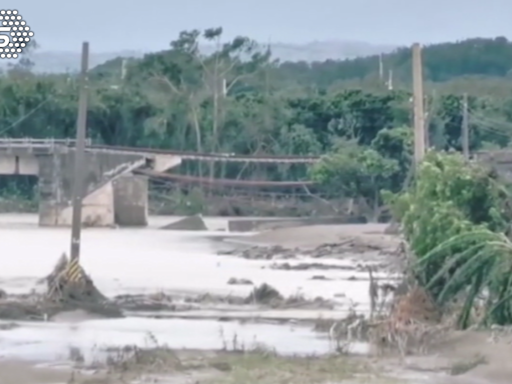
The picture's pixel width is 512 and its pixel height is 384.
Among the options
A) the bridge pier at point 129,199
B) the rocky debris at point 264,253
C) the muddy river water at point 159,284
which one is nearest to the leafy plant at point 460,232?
the muddy river water at point 159,284

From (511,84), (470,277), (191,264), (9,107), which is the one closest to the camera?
(470,277)

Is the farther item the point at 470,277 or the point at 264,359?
the point at 470,277

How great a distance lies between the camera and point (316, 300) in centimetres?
3045

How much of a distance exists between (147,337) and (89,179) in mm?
50980

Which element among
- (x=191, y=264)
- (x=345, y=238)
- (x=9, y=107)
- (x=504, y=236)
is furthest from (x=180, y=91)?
(x=504, y=236)

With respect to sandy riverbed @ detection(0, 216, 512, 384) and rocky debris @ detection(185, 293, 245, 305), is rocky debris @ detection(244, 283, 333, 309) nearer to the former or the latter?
rocky debris @ detection(185, 293, 245, 305)

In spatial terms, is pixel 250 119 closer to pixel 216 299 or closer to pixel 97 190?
pixel 97 190

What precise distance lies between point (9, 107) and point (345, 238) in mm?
42787

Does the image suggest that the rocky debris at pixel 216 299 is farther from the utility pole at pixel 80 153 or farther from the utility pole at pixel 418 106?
the utility pole at pixel 418 106

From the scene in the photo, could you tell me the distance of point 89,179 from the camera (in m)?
73.1

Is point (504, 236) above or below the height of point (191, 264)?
above

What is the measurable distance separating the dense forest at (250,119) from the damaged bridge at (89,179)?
11029 millimetres

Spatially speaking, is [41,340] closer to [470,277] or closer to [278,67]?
[470,277]

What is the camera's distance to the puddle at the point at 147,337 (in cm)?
2084
